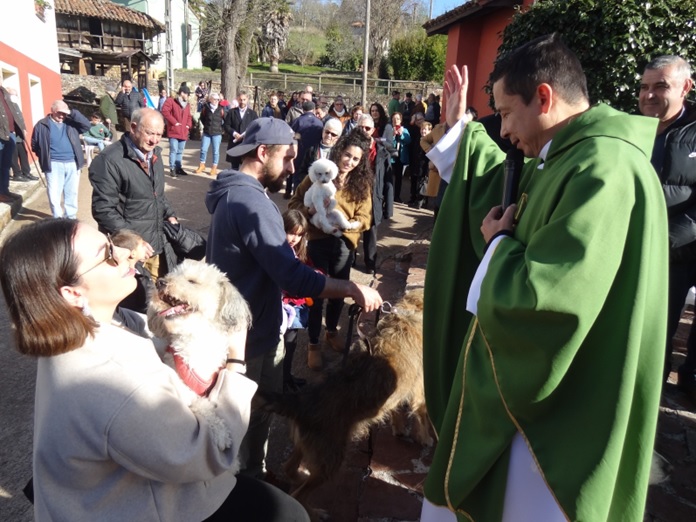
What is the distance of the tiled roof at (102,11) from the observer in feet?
115

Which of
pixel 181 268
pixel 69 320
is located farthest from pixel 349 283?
pixel 69 320

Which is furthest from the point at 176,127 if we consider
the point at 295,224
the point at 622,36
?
the point at 622,36

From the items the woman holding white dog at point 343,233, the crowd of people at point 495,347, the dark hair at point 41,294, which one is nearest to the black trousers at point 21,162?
the woman holding white dog at point 343,233

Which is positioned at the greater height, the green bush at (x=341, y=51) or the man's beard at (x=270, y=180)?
the green bush at (x=341, y=51)

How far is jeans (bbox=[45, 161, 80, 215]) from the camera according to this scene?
27.3 feet

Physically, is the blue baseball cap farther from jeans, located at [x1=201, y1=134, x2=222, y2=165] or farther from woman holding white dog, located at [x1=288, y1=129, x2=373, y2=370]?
jeans, located at [x1=201, y1=134, x2=222, y2=165]

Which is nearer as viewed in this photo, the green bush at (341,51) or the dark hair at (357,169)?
the dark hair at (357,169)

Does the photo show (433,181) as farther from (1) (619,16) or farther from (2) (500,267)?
(2) (500,267)

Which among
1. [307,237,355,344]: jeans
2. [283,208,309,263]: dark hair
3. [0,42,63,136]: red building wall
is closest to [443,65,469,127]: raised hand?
[283,208,309,263]: dark hair

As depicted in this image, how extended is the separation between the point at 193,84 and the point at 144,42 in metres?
4.53

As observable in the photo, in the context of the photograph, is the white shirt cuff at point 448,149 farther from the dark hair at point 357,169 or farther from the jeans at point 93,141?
the jeans at point 93,141

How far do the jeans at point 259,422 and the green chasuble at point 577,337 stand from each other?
137 centimetres

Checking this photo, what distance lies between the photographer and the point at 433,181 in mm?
8148

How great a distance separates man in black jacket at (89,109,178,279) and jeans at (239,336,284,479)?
2.00 metres
